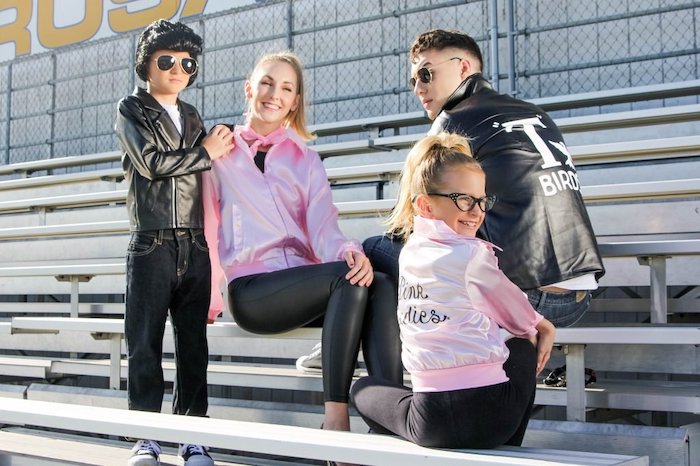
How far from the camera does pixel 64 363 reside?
3488mm

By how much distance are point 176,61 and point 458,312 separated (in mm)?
1202

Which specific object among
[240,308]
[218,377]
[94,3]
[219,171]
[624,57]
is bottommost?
[218,377]

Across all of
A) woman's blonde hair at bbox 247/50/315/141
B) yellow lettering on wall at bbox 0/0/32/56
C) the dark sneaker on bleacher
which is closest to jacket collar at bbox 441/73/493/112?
woman's blonde hair at bbox 247/50/315/141

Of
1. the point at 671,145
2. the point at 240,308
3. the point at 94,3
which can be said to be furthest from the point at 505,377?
the point at 94,3

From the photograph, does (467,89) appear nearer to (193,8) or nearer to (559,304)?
(559,304)

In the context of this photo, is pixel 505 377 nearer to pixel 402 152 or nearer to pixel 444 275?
pixel 444 275

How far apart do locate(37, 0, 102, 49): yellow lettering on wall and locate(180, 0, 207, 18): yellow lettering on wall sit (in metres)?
1.12

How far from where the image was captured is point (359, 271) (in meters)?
2.08

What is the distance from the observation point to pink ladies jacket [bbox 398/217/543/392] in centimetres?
163

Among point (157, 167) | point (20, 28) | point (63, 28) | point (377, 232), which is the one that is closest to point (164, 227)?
point (157, 167)

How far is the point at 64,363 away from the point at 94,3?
5822 mm

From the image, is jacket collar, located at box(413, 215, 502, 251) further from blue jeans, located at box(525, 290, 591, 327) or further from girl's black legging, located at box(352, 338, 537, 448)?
blue jeans, located at box(525, 290, 591, 327)

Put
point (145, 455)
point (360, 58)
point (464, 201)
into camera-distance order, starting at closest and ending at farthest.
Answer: point (464, 201)
point (145, 455)
point (360, 58)

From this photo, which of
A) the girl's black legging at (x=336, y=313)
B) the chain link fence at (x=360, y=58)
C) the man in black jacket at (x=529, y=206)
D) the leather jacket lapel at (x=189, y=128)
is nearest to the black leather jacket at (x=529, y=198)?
the man in black jacket at (x=529, y=206)
